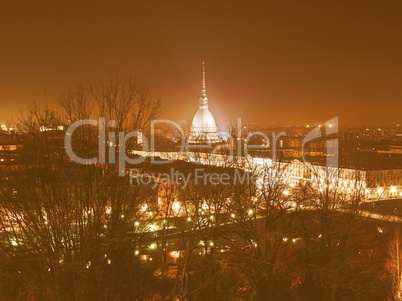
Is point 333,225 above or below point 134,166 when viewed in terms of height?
below

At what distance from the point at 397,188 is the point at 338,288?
2439 cm

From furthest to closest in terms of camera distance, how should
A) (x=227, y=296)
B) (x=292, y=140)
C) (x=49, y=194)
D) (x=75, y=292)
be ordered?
(x=292, y=140) → (x=227, y=296) → (x=49, y=194) → (x=75, y=292)

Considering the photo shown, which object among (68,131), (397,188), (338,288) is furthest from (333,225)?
(397,188)

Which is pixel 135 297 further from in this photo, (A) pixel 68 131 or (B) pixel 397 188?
(B) pixel 397 188

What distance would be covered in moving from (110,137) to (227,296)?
2.86 m

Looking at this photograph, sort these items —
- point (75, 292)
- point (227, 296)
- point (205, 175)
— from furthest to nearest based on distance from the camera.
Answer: point (205, 175), point (227, 296), point (75, 292)

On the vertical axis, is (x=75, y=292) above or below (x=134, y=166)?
below

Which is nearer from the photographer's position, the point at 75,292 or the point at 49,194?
the point at 75,292

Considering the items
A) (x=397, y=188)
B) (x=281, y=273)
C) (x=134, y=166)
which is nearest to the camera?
(x=281, y=273)

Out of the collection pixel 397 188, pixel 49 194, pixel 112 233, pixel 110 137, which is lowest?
pixel 397 188

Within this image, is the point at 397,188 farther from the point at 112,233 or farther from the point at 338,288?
the point at 112,233

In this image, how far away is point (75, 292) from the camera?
4223 millimetres

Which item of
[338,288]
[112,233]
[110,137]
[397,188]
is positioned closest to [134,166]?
[110,137]

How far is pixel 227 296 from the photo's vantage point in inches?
203
